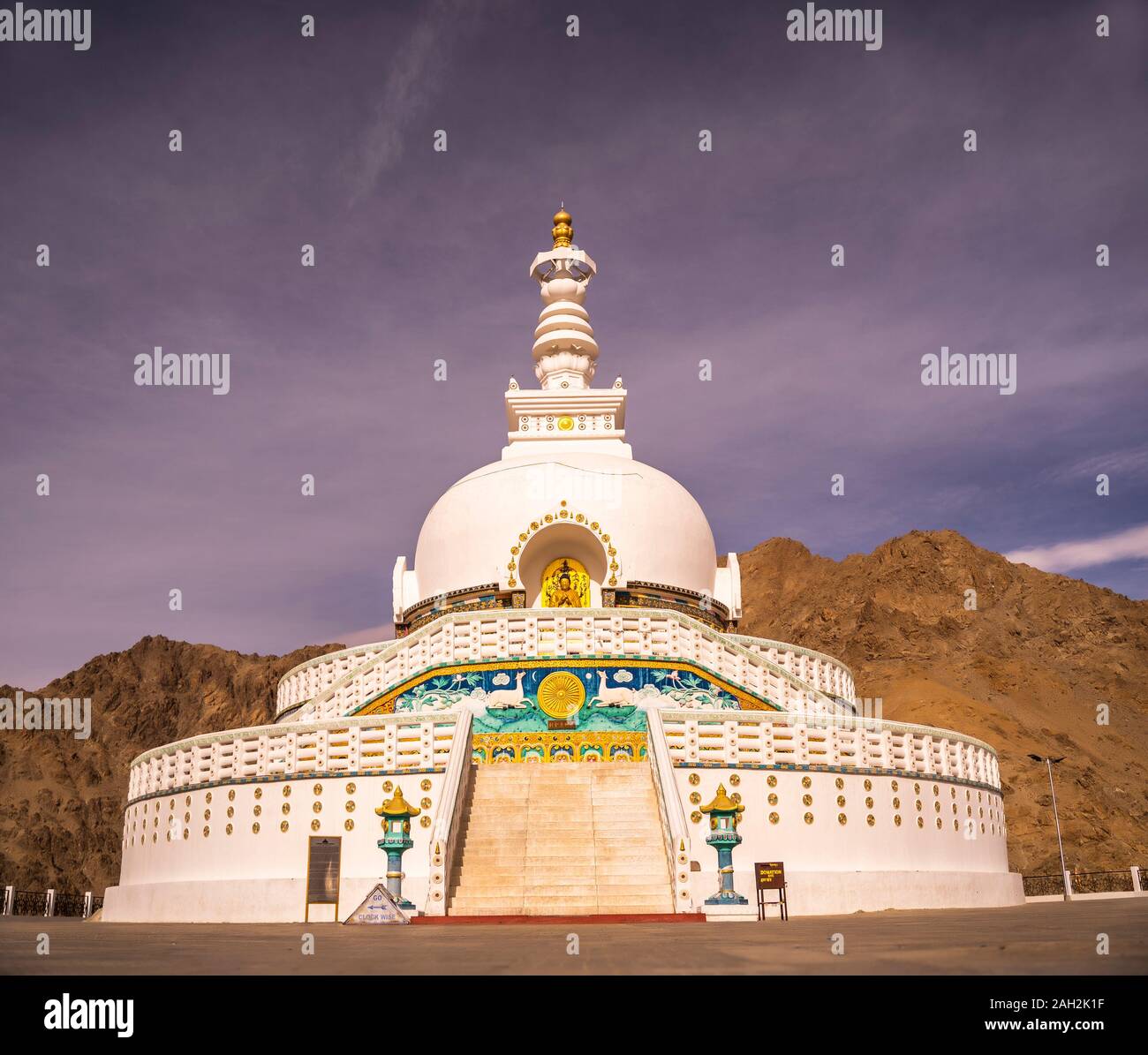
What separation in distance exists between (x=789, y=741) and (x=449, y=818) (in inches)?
256

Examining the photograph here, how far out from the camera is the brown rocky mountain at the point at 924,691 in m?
58.2

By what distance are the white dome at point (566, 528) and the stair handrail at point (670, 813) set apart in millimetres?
9236

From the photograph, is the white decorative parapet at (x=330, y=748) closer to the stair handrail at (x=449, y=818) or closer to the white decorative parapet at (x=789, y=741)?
the stair handrail at (x=449, y=818)

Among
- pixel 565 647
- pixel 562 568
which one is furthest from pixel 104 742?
pixel 565 647

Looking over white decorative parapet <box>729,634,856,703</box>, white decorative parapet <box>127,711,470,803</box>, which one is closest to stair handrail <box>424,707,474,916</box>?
white decorative parapet <box>127,711,470,803</box>

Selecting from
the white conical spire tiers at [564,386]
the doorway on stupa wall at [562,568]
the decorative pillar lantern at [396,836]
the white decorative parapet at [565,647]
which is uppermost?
the white conical spire tiers at [564,386]

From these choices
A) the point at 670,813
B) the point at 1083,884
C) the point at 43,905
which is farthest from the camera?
the point at 1083,884

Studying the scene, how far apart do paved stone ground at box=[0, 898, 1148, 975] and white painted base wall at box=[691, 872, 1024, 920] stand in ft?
23.4

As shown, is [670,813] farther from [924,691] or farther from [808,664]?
[924,691]

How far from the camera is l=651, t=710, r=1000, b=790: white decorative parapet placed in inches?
764

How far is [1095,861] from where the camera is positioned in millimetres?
52156

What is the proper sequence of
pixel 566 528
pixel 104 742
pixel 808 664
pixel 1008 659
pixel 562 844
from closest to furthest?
pixel 562 844 → pixel 808 664 → pixel 566 528 → pixel 1008 659 → pixel 104 742

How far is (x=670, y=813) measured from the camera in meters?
17.0

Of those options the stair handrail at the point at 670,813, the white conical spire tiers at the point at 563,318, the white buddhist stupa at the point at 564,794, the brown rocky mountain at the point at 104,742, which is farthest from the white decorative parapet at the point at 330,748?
the brown rocky mountain at the point at 104,742
